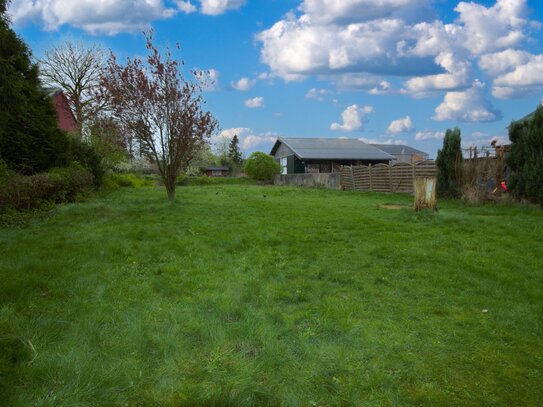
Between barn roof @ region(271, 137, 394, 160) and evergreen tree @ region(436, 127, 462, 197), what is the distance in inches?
1018

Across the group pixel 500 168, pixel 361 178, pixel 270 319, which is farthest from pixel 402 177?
pixel 270 319

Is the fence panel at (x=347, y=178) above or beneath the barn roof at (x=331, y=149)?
beneath

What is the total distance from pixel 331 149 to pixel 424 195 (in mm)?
33392

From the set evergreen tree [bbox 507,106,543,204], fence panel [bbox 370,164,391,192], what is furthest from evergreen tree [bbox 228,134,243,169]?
evergreen tree [bbox 507,106,543,204]

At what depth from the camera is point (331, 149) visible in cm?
4428

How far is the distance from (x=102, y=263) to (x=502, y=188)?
1253 cm

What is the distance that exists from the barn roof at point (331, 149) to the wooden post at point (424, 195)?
30.3 m

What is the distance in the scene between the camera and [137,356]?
3.21 meters

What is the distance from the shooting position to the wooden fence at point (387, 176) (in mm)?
18266

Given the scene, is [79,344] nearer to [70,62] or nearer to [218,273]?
[218,273]

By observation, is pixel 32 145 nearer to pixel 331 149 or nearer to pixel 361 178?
pixel 361 178

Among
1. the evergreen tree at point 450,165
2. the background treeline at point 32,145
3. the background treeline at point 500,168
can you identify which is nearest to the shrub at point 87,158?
the background treeline at point 32,145

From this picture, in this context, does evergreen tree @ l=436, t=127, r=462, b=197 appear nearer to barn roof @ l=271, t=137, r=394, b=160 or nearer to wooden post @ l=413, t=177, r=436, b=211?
wooden post @ l=413, t=177, r=436, b=211

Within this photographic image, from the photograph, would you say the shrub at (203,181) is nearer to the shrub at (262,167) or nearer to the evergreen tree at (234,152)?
the shrub at (262,167)
